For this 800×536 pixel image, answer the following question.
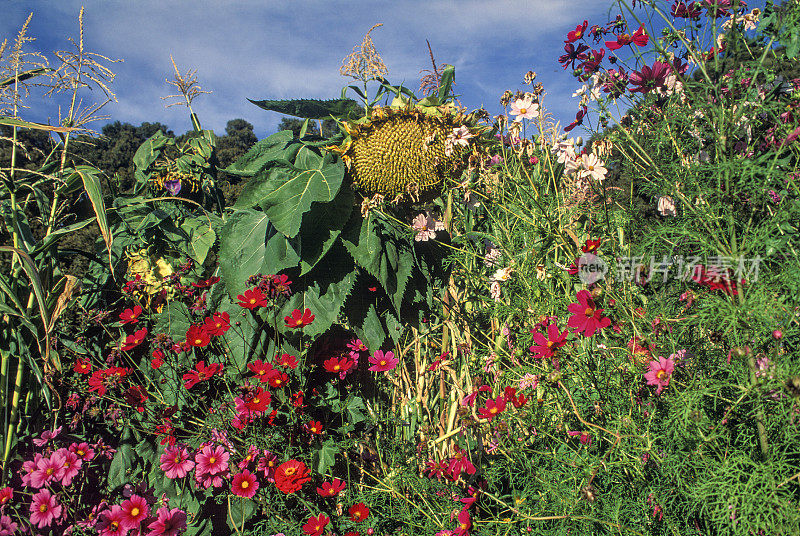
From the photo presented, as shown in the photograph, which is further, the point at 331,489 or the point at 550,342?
the point at 331,489

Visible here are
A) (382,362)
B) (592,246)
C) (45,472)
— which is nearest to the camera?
(592,246)

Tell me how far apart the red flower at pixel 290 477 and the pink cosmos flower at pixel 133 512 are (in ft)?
1.82

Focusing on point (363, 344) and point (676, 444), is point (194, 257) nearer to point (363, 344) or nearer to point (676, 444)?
point (363, 344)

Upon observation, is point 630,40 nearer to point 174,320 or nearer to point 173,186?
point 174,320

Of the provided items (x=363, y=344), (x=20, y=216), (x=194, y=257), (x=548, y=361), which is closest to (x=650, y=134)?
(x=548, y=361)

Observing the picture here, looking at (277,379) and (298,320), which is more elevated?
(298,320)

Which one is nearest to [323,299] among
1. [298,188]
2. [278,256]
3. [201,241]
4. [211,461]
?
[278,256]

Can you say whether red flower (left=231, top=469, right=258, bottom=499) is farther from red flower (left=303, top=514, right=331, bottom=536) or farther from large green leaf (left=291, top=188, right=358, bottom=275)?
large green leaf (left=291, top=188, right=358, bottom=275)

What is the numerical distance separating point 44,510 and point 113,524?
1.04ft

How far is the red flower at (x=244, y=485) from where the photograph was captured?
5.86 feet

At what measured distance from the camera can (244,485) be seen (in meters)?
Answer: 1.81

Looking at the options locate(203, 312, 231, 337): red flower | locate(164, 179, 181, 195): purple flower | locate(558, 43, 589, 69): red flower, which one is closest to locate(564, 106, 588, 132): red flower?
locate(558, 43, 589, 69): red flower

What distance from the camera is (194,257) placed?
2809mm

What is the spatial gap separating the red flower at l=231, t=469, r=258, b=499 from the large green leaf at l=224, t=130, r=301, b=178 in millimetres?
1274
